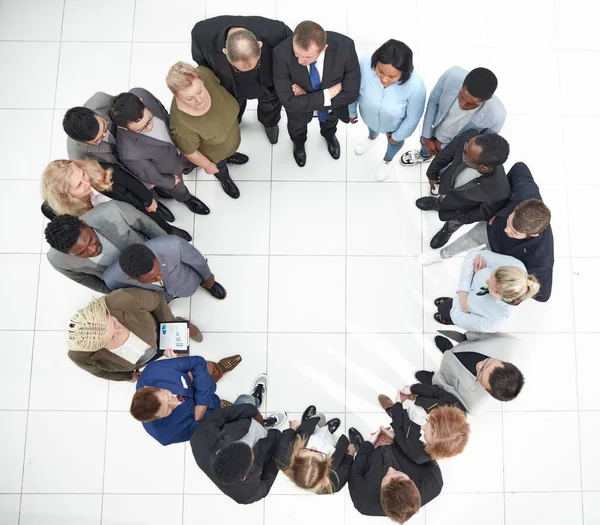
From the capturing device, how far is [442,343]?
3.64 m

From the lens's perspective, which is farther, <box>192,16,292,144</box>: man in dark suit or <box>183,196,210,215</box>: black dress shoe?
<box>183,196,210,215</box>: black dress shoe

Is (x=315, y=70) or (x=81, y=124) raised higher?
(x=315, y=70)

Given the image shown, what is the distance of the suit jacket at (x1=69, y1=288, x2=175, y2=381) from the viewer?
2.69 m

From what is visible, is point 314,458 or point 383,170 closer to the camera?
point 314,458

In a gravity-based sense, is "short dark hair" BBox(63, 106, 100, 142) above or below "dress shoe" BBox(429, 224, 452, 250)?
above

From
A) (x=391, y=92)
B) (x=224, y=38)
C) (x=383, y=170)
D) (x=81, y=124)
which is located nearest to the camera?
(x=81, y=124)

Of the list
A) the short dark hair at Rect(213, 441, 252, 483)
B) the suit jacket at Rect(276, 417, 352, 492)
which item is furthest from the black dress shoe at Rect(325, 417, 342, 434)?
the short dark hair at Rect(213, 441, 252, 483)

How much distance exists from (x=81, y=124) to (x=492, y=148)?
2366mm

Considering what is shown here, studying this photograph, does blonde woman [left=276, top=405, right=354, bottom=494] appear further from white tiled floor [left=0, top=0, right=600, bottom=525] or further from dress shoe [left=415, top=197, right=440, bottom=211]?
dress shoe [left=415, top=197, right=440, bottom=211]

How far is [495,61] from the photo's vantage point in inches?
163

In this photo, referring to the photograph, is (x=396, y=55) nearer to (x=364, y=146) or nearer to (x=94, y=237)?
(x=364, y=146)

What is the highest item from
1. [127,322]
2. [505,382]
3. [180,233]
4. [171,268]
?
[180,233]

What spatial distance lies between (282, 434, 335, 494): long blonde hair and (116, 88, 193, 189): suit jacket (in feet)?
6.56

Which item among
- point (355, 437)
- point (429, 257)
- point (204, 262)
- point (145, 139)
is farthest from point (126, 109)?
point (355, 437)
